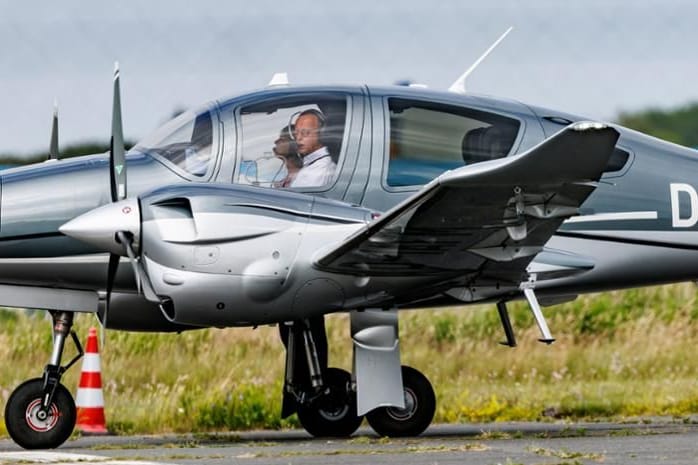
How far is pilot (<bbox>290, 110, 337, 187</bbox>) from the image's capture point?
1024 cm

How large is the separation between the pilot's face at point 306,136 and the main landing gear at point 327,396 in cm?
124

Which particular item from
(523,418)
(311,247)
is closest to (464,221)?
(311,247)

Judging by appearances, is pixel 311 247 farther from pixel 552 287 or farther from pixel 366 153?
pixel 552 287

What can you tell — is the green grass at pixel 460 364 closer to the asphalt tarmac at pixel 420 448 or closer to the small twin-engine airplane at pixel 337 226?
the asphalt tarmac at pixel 420 448

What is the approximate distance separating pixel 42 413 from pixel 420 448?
263cm

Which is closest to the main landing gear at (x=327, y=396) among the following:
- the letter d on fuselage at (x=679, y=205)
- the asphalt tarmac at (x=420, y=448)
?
the asphalt tarmac at (x=420, y=448)

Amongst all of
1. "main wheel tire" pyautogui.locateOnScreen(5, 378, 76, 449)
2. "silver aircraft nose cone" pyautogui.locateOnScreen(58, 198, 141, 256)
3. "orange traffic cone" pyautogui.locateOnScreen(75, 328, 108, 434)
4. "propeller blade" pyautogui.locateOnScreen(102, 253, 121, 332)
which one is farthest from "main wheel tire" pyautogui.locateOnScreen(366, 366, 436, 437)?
"orange traffic cone" pyautogui.locateOnScreen(75, 328, 108, 434)

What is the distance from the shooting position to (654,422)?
11734mm

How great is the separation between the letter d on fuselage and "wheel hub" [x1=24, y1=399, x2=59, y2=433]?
Answer: 4758mm

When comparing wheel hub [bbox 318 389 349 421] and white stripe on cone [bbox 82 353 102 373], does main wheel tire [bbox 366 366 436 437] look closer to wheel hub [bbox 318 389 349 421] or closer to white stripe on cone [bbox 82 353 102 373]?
wheel hub [bbox 318 389 349 421]

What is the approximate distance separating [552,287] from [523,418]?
2197 millimetres

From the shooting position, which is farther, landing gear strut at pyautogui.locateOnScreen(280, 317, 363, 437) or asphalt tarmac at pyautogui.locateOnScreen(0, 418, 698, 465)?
landing gear strut at pyautogui.locateOnScreen(280, 317, 363, 437)

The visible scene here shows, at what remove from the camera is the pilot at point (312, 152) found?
1024cm

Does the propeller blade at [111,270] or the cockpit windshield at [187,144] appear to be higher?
the cockpit windshield at [187,144]
